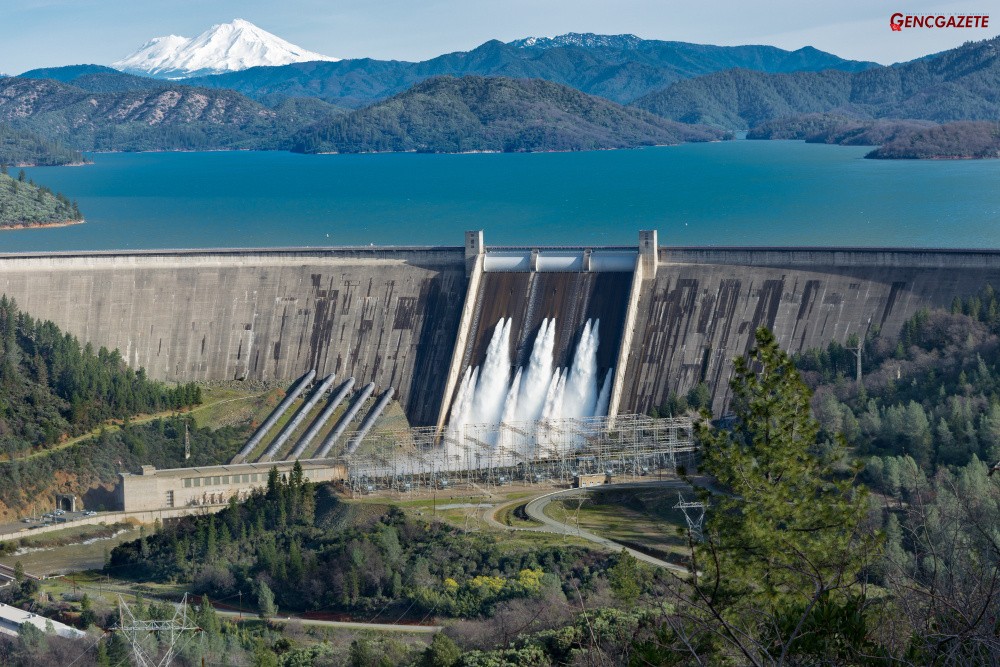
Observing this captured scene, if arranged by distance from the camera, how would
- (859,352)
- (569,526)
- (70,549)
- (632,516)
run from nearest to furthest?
(569,526) → (632,516) → (70,549) → (859,352)

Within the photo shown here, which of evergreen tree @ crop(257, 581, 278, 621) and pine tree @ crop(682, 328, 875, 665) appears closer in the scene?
pine tree @ crop(682, 328, 875, 665)

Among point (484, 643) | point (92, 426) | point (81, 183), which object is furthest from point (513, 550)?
point (81, 183)

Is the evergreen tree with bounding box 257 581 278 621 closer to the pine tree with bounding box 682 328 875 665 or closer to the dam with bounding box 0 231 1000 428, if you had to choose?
the dam with bounding box 0 231 1000 428

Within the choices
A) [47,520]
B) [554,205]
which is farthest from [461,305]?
[554,205]

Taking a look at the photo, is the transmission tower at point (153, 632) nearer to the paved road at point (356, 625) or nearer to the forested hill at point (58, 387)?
the paved road at point (356, 625)

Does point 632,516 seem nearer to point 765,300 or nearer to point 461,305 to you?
point 765,300

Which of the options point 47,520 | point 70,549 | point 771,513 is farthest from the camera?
point 47,520

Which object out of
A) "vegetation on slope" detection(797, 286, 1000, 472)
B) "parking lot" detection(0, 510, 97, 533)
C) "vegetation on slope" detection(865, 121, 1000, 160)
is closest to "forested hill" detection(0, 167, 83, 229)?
"parking lot" detection(0, 510, 97, 533)

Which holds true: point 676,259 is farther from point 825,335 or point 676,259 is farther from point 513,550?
point 513,550
